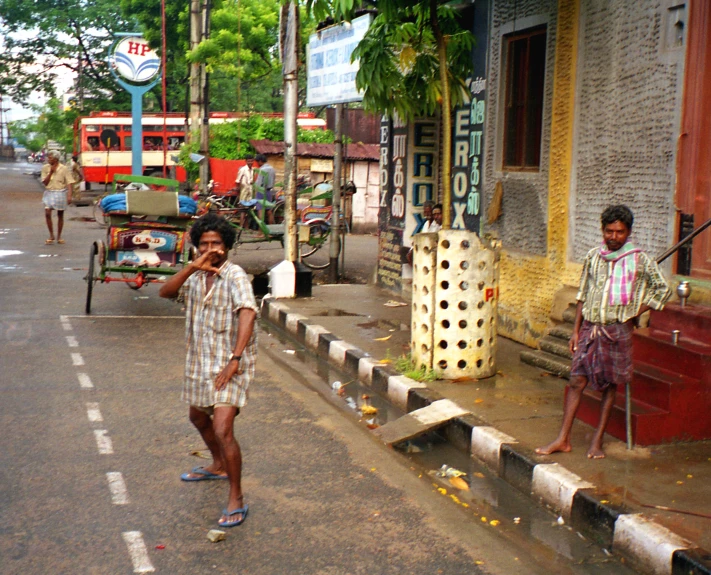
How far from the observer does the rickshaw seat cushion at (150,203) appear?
37.9 feet

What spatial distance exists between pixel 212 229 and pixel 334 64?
8.06 meters

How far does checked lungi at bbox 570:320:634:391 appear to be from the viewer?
5.72m

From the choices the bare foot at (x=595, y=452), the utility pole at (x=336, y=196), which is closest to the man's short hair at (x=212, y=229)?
the bare foot at (x=595, y=452)

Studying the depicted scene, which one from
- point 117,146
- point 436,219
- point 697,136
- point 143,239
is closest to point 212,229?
point 697,136

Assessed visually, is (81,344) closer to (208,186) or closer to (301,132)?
(208,186)

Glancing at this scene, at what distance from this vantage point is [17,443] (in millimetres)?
6211

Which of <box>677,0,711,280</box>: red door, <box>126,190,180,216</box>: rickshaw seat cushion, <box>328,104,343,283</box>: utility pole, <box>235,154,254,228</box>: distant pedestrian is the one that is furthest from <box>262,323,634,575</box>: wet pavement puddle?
<box>235,154,254,228</box>: distant pedestrian

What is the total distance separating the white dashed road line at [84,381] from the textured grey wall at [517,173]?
4527mm

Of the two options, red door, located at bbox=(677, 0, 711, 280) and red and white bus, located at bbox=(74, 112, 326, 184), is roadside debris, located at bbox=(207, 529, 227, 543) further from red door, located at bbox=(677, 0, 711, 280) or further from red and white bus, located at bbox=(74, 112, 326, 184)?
red and white bus, located at bbox=(74, 112, 326, 184)

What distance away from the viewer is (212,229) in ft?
16.1

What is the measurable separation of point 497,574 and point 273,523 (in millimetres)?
1242

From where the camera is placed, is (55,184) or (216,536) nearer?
Answer: (216,536)

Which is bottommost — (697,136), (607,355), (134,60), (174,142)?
(607,355)

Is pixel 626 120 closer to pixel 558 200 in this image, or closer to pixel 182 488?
pixel 558 200
